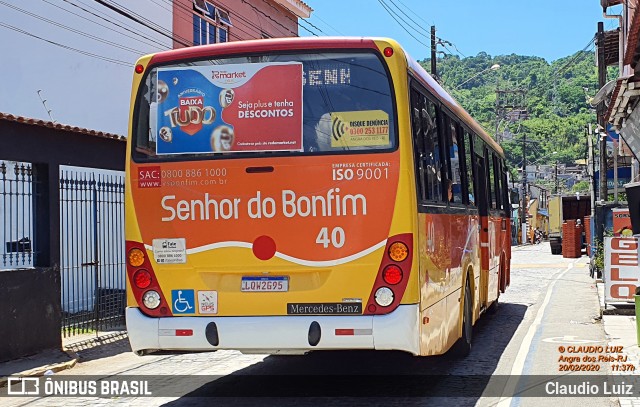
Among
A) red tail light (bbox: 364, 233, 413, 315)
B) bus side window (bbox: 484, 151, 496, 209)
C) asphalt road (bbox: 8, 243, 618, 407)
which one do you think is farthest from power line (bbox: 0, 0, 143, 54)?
red tail light (bbox: 364, 233, 413, 315)

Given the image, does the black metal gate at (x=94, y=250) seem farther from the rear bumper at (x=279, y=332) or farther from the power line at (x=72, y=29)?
the rear bumper at (x=279, y=332)

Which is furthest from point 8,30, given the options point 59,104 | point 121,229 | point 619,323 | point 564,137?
point 564,137

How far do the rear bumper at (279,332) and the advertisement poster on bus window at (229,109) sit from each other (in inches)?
60.1

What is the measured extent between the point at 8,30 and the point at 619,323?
1273cm

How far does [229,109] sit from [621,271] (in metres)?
9.66

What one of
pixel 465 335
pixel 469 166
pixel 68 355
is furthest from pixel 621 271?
pixel 68 355

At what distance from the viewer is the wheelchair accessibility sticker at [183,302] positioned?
769 centimetres

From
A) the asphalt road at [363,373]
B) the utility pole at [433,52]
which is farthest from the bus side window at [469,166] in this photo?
the utility pole at [433,52]

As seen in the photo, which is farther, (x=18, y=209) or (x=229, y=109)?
(x=18, y=209)

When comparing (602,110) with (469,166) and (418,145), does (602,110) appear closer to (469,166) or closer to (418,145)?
(469,166)

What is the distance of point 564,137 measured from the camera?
11681 cm

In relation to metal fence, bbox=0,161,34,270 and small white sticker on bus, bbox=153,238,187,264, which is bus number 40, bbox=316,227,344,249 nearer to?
small white sticker on bus, bbox=153,238,187,264

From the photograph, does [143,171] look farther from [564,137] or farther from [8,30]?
[564,137]

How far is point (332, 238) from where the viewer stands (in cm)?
750
